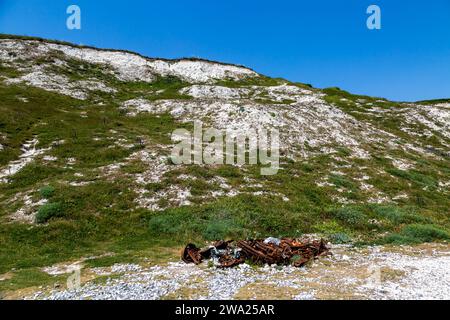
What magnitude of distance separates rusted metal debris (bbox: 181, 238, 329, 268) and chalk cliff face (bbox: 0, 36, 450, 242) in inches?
335

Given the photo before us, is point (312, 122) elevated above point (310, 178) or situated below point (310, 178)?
above

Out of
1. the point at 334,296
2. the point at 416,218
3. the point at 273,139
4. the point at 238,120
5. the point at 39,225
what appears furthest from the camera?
the point at 238,120

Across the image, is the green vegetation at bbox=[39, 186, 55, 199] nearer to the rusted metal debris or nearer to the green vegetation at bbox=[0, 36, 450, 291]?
the green vegetation at bbox=[0, 36, 450, 291]

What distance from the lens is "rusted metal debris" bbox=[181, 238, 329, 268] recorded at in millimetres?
18734

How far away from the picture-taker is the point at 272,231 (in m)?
25.1

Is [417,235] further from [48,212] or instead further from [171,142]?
[171,142]

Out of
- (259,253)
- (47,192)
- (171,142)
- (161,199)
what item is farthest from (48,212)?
(171,142)

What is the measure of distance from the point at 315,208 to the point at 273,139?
19.4m

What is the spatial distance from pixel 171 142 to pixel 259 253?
93.7 feet

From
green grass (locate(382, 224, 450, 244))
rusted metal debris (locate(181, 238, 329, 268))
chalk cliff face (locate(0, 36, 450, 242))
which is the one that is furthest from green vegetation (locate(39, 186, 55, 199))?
green grass (locate(382, 224, 450, 244))

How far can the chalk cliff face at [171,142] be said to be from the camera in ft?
102

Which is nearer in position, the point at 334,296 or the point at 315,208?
the point at 334,296
